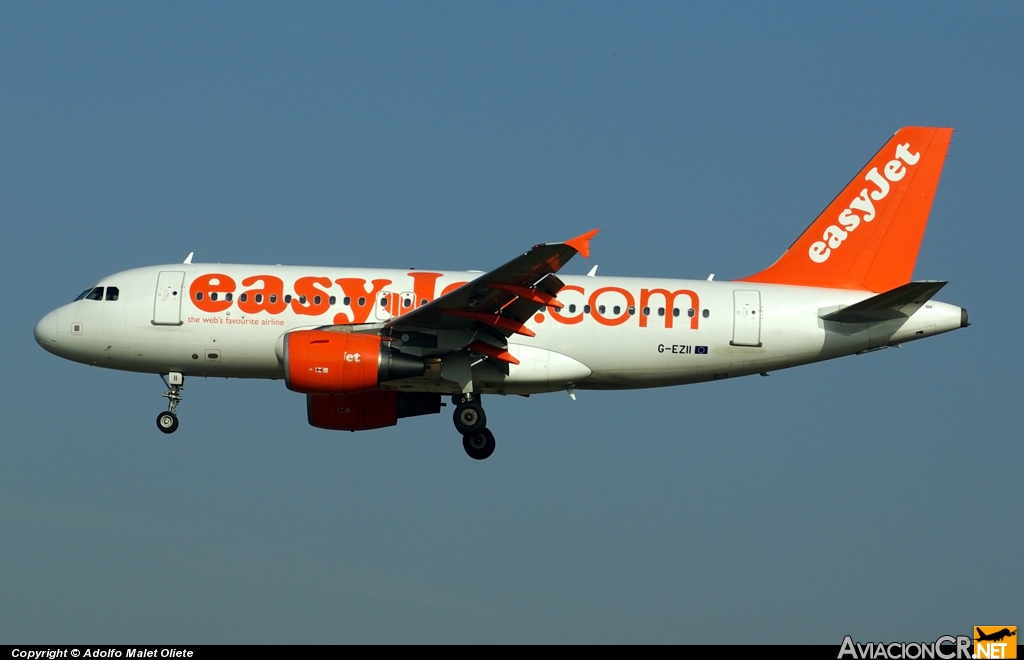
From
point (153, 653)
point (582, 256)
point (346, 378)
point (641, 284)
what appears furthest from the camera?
point (641, 284)

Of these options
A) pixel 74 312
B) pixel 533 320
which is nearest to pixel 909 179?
pixel 533 320

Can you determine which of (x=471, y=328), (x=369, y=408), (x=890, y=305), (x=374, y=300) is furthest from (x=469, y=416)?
(x=890, y=305)

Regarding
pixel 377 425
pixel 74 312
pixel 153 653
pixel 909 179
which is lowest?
pixel 153 653

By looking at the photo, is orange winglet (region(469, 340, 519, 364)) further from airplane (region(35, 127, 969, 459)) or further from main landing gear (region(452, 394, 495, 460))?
main landing gear (region(452, 394, 495, 460))

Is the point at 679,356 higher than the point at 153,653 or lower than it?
higher

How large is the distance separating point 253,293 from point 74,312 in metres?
4.97

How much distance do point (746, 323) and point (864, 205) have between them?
5332 mm

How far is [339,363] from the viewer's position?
36.2 m

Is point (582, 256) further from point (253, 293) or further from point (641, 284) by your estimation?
point (253, 293)

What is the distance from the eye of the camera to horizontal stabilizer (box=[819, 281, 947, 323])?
1431 inches

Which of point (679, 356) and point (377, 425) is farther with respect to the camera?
point (377, 425)

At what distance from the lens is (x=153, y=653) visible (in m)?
28.2

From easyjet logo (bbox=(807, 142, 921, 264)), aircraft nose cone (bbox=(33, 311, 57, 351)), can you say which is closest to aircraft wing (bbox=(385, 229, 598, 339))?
easyjet logo (bbox=(807, 142, 921, 264))

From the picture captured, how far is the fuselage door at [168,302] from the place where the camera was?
3822 centimetres
